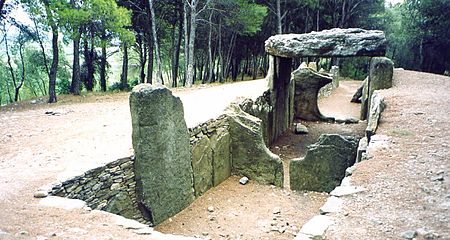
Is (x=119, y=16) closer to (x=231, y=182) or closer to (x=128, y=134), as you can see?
(x=128, y=134)

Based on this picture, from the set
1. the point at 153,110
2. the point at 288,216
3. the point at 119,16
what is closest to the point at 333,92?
the point at 119,16

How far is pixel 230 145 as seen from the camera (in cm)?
969

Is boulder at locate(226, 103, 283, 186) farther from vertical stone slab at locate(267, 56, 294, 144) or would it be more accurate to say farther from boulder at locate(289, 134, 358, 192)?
vertical stone slab at locate(267, 56, 294, 144)

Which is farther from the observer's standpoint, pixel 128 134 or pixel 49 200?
pixel 128 134

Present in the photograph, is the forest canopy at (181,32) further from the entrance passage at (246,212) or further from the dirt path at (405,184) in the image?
the dirt path at (405,184)

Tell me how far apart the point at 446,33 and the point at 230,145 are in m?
21.5

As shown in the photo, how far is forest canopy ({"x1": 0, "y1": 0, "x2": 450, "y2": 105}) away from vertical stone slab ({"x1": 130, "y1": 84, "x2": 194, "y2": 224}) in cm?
769

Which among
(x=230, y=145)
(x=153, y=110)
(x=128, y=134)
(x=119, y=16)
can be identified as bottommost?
(x=230, y=145)

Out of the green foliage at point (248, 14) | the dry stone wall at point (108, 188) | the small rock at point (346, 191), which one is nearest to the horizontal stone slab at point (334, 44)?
the dry stone wall at point (108, 188)

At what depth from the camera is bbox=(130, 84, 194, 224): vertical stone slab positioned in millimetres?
6430

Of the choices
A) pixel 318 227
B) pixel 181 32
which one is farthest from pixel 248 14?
pixel 318 227

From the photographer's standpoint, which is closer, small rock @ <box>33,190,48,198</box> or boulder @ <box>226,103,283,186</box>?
small rock @ <box>33,190,48,198</box>

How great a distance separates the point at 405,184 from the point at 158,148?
402 cm

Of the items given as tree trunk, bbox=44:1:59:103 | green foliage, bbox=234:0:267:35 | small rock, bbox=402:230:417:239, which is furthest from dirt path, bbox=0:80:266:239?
green foliage, bbox=234:0:267:35
